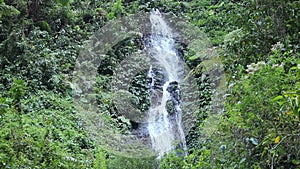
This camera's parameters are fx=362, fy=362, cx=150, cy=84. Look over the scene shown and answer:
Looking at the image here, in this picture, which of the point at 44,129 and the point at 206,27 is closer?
the point at 44,129

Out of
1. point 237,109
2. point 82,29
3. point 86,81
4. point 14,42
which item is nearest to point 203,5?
point 82,29

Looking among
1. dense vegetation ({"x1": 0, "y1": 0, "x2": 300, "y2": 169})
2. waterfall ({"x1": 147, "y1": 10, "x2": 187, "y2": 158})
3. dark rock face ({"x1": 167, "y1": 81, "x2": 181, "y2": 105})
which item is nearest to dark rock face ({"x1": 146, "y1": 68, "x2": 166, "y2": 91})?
waterfall ({"x1": 147, "y1": 10, "x2": 187, "y2": 158})

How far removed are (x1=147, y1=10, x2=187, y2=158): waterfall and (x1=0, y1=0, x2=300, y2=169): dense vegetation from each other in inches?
15.9

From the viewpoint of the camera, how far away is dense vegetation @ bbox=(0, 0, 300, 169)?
3123 millimetres

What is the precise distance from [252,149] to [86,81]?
6149 mm

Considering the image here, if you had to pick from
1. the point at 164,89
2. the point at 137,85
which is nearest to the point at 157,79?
the point at 164,89

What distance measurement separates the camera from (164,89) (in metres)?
9.53

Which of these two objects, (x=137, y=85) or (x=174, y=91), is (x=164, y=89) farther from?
(x=137, y=85)

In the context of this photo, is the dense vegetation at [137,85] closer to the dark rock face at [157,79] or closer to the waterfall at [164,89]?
the waterfall at [164,89]

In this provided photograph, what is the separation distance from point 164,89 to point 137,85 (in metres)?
0.72

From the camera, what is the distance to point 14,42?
322 inches

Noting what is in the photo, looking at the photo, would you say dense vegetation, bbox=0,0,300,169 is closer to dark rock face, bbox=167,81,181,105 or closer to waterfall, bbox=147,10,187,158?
waterfall, bbox=147,10,187,158

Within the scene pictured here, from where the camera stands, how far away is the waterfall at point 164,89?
826 centimetres

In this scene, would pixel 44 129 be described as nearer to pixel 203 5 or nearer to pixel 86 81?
pixel 86 81
